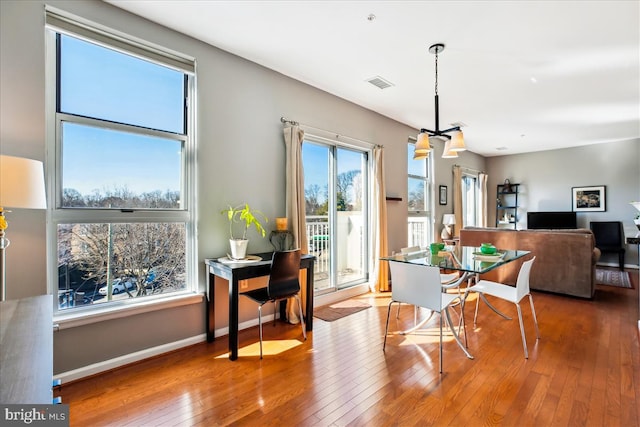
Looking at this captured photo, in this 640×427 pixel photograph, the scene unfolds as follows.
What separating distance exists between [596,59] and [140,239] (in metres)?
4.80

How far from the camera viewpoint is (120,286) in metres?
2.57

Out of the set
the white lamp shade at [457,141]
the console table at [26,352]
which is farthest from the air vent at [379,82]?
the console table at [26,352]

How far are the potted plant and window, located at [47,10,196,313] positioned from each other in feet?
1.20

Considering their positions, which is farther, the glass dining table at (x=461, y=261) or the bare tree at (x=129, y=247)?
the glass dining table at (x=461, y=261)

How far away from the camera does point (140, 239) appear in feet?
8.74

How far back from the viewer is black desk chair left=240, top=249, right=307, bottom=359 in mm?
2736

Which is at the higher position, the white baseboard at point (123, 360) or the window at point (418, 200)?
the window at point (418, 200)

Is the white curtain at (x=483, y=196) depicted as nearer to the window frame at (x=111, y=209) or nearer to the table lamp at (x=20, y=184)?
the window frame at (x=111, y=209)

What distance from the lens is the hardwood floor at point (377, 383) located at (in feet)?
6.11

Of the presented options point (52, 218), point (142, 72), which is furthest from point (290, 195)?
point (52, 218)

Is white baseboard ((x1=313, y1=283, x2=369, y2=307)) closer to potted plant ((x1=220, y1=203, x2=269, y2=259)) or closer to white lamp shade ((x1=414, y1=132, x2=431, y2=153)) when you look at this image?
potted plant ((x1=220, y1=203, x2=269, y2=259))

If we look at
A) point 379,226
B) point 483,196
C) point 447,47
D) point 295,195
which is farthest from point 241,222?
point 483,196

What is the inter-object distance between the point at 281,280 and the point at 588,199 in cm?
790

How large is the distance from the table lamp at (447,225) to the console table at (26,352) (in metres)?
6.14
